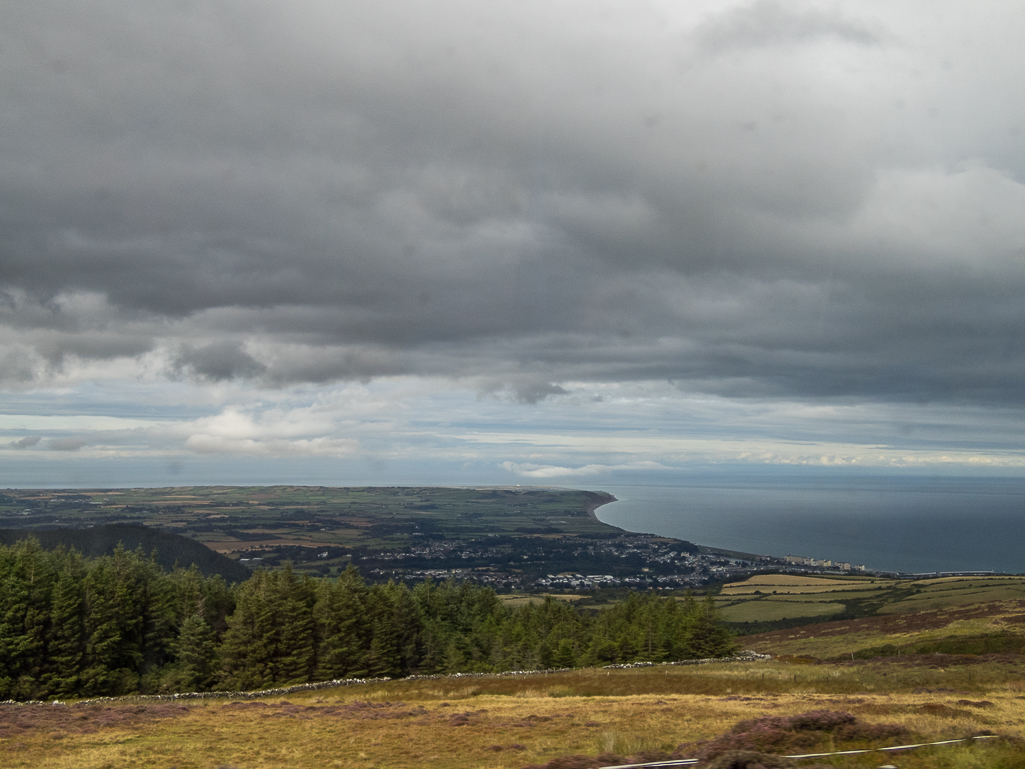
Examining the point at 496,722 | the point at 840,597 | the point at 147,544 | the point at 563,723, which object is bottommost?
the point at 840,597

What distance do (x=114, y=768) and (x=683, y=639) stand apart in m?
57.7

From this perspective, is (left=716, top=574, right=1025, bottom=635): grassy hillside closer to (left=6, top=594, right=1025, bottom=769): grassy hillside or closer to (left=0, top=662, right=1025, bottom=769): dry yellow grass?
(left=6, top=594, right=1025, bottom=769): grassy hillside

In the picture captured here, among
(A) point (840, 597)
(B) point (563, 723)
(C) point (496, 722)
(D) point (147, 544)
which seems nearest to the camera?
(B) point (563, 723)

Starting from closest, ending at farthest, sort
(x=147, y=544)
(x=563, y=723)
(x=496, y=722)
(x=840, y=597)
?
1. (x=563, y=723)
2. (x=496, y=722)
3. (x=840, y=597)
4. (x=147, y=544)

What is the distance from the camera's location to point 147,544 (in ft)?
620

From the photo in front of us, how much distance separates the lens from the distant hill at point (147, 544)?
17525 cm

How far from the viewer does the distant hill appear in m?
175

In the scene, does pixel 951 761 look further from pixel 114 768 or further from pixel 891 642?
pixel 891 642

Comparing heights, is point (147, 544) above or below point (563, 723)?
below

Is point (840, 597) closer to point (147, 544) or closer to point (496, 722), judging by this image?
point (496, 722)

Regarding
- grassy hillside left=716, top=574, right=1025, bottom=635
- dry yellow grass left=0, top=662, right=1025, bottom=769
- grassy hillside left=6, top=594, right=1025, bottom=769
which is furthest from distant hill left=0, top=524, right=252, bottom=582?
dry yellow grass left=0, top=662, right=1025, bottom=769

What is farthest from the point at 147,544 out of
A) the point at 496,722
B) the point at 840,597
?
the point at 496,722

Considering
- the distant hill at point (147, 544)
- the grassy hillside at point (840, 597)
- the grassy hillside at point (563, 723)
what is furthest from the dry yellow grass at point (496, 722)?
the distant hill at point (147, 544)

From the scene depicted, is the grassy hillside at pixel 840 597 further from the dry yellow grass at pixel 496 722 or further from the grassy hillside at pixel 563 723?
the dry yellow grass at pixel 496 722
